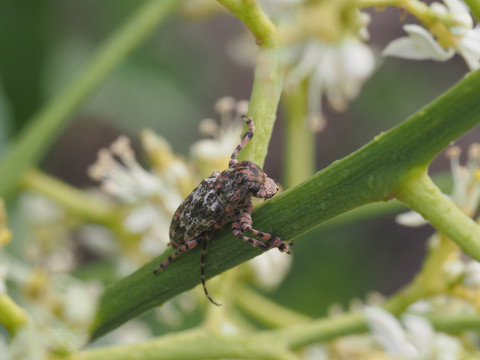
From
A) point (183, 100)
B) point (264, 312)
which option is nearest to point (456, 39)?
point (264, 312)

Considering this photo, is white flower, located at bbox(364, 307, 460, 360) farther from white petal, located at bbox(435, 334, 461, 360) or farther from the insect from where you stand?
the insect

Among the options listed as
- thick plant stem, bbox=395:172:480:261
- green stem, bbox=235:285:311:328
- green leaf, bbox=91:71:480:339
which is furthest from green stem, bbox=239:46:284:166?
green stem, bbox=235:285:311:328

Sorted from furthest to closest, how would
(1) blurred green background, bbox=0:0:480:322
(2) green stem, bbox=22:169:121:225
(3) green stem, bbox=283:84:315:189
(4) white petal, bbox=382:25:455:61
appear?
(1) blurred green background, bbox=0:0:480:322
(3) green stem, bbox=283:84:315:189
(2) green stem, bbox=22:169:121:225
(4) white petal, bbox=382:25:455:61

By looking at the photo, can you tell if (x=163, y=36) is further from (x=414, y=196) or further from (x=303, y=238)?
(x=414, y=196)

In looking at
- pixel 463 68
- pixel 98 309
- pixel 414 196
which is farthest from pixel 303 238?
pixel 414 196

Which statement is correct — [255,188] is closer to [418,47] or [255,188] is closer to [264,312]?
[418,47]

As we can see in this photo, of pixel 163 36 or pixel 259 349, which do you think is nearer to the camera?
pixel 259 349

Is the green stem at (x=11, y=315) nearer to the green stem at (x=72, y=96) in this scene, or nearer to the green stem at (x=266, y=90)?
the green stem at (x=266, y=90)
